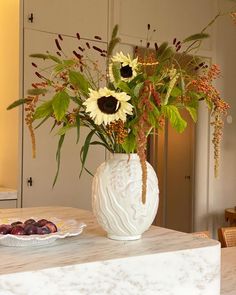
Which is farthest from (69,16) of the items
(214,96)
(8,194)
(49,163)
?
(214,96)

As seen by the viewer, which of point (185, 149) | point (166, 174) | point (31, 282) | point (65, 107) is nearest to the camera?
point (31, 282)

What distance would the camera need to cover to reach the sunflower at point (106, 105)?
3.54 ft

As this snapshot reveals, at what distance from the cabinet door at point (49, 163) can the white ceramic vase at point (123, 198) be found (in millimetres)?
2085

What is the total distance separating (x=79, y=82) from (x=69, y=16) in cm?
244

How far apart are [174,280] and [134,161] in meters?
0.33

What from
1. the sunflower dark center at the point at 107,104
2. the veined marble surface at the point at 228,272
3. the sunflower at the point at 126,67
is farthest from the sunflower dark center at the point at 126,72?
the veined marble surface at the point at 228,272

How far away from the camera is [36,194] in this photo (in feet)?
10.7

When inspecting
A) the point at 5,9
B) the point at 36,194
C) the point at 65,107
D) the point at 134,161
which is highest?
the point at 5,9

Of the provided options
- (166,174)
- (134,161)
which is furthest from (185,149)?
(134,161)

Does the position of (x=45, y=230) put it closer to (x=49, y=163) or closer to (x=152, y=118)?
(x=152, y=118)

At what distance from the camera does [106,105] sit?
108 cm

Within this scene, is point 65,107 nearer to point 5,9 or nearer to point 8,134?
point 8,134

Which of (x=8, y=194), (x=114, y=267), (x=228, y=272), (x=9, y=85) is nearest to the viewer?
(x=114, y=267)

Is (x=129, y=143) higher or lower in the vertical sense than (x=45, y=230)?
higher
